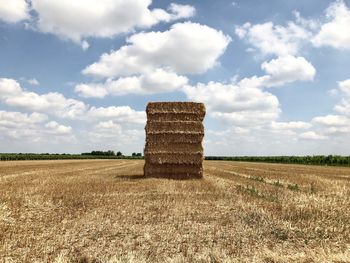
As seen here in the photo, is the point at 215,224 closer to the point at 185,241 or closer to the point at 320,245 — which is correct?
the point at 185,241

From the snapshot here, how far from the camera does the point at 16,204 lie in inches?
408

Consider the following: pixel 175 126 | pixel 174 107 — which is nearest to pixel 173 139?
pixel 175 126

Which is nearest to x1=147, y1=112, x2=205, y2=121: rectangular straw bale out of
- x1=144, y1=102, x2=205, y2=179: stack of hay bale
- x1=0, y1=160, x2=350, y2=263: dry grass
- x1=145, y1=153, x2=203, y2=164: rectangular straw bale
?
x1=144, y1=102, x2=205, y2=179: stack of hay bale

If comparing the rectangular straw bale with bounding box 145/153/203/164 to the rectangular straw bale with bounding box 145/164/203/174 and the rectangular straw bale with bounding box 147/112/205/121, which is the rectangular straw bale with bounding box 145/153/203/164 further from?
the rectangular straw bale with bounding box 147/112/205/121

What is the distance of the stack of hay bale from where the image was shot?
20172mm

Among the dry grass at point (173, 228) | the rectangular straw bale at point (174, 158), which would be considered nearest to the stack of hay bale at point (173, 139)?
the rectangular straw bale at point (174, 158)

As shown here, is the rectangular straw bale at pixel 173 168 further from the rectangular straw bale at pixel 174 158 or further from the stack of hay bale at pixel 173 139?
the rectangular straw bale at pixel 174 158

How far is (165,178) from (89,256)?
14.1 m

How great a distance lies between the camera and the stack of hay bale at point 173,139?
20172 mm

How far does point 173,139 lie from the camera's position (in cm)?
2039

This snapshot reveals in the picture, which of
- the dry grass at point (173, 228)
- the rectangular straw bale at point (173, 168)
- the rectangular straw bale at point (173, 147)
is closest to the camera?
the dry grass at point (173, 228)

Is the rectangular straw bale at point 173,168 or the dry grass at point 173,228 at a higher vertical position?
the rectangular straw bale at point 173,168

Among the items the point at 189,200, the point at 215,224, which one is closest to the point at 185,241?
the point at 215,224

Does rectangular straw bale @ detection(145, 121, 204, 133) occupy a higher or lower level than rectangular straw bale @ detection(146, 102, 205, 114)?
lower
